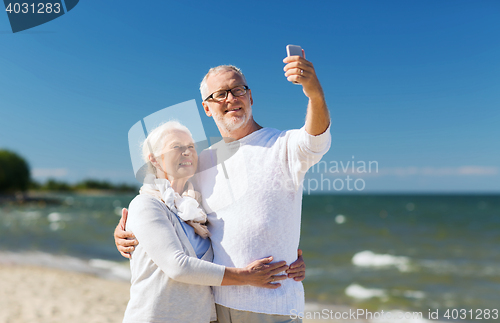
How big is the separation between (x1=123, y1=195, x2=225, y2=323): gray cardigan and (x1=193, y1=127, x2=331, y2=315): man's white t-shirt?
7.2 inches

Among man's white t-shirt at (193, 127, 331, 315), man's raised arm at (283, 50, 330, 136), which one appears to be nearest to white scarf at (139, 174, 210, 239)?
man's white t-shirt at (193, 127, 331, 315)

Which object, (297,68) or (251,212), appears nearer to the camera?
(297,68)

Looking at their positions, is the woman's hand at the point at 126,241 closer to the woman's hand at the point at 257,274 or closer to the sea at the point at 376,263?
the woman's hand at the point at 257,274

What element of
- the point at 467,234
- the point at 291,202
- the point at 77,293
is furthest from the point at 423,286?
the point at 467,234

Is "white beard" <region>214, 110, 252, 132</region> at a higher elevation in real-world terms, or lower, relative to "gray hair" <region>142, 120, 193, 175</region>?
higher

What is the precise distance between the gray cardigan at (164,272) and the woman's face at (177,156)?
0.73ft

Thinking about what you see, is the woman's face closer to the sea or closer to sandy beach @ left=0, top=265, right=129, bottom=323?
sandy beach @ left=0, top=265, right=129, bottom=323

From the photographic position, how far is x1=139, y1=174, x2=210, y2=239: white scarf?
1983 millimetres

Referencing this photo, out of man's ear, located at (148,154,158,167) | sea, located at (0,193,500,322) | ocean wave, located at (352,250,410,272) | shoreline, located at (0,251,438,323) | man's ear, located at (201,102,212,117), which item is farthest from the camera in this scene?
ocean wave, located at (352,250,410,272)

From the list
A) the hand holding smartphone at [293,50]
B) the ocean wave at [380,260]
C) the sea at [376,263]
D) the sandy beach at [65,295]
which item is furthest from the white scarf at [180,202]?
the ocean wave at [380,260]

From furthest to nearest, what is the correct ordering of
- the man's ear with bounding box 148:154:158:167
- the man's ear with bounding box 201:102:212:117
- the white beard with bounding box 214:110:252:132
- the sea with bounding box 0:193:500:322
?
the sea with bounding box 0:193:500:322 → the man's ear with bounding box 201:102:212:117 → the white beard with bounding box 214:110:252:132 → the man's ear with bounding box 148:154:158:167

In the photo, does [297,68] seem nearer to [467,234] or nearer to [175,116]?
[175,116]

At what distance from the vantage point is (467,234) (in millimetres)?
20375

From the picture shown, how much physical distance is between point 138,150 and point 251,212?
2.66 ft
